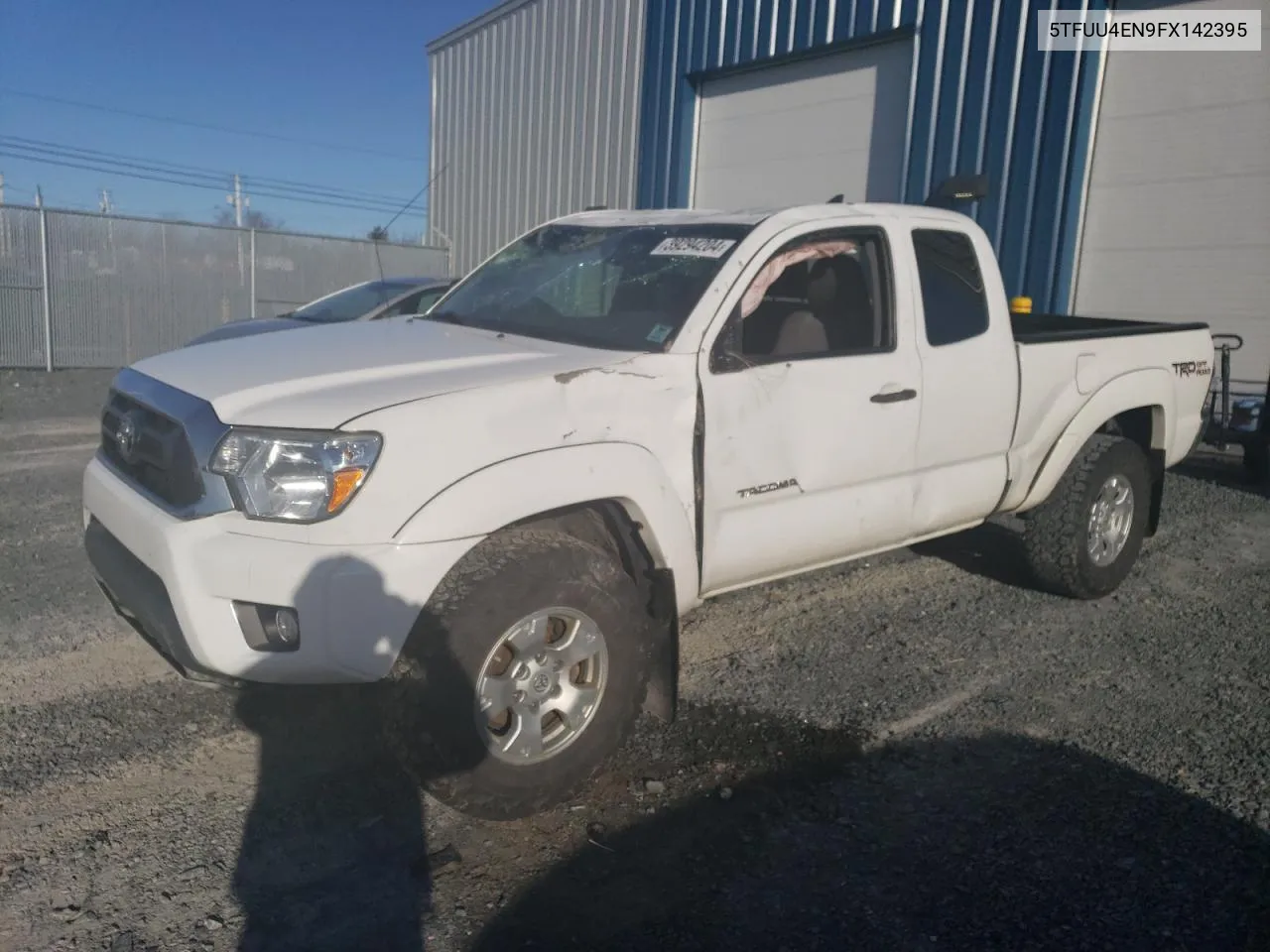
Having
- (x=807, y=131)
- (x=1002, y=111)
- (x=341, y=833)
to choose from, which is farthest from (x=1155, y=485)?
(x=807, y=131)

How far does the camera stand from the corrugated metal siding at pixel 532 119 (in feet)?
48.3

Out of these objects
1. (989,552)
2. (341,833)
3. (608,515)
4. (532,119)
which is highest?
(532,119)

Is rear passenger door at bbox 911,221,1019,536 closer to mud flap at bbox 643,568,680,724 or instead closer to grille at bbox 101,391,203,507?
mud flap at bbox 643,568,680,724

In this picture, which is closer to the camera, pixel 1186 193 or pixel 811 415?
pixel 811 415

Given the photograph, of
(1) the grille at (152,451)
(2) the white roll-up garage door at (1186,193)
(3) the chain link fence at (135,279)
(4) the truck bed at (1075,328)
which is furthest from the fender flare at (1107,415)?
(3) the chain link fence at (135,279)

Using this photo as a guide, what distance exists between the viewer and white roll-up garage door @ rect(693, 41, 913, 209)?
11297 mm

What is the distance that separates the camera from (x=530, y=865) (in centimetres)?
282

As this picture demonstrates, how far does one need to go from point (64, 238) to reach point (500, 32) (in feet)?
25.3

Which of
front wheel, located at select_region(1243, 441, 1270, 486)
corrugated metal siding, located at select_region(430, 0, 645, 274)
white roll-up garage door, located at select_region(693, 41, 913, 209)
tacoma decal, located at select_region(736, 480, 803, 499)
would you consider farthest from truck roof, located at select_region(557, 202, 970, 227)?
corrugated metal siding, located at select_region(430, 0, 645, 274)

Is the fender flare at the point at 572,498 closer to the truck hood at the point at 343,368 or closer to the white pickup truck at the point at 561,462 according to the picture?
the white pickup truck at the point at 561,462

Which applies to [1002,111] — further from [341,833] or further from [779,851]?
[341,833]

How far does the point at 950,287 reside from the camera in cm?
446

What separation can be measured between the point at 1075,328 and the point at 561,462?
424 cm

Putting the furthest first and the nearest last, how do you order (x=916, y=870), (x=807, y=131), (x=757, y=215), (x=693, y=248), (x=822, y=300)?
(x=807, y=131) → (x=822, y=300) → (x=757, y=215) → (x=693, y=248) → (x=916, y=870)
